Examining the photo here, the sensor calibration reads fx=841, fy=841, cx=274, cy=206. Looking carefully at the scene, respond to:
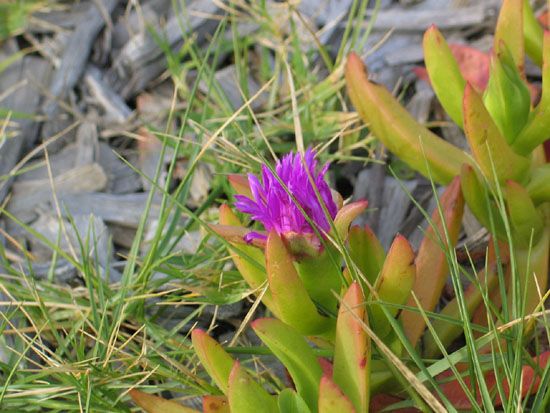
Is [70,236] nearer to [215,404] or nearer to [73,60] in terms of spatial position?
[73,60]

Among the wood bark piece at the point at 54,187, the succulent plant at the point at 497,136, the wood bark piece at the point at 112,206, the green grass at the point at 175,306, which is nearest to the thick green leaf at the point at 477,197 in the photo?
the succulent plant at the point at 497,136

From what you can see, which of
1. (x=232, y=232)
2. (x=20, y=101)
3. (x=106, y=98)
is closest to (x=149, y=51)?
(x=106, y=98)

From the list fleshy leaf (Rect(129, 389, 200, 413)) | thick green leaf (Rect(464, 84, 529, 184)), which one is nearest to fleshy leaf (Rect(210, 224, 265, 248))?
fleshy leaf (Rect(129, 389, 200, 413))

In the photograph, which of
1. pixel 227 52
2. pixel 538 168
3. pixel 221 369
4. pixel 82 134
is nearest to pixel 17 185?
pixel 82 134

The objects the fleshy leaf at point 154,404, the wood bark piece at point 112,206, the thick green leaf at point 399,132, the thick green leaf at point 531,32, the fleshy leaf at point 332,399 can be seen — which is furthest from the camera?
the wood bark piece at point 112,206

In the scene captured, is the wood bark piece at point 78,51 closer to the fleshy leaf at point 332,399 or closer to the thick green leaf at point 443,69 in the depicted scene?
the thick green leaf at point 443,69

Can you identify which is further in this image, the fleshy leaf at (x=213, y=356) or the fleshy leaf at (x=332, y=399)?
the fleshy leaf at (x=213, y=356)

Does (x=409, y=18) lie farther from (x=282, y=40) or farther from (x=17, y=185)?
(x=17, y=185)
